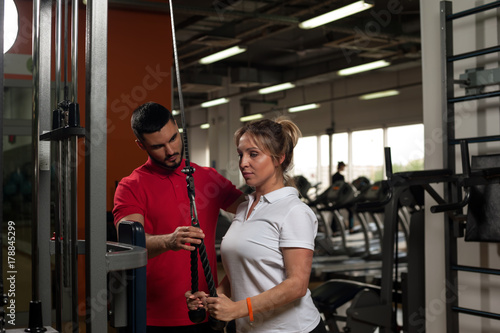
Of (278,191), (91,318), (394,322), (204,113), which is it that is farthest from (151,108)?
(204,113)

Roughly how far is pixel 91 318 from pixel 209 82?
456 inches

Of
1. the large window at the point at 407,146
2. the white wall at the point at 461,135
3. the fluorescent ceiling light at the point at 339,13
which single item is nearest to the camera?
the white wall at the point at 461,135

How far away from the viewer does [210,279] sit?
1.44 metres

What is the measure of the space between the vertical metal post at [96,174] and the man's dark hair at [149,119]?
2.06 feet

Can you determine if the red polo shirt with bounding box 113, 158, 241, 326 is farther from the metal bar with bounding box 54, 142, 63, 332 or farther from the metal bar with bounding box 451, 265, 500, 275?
the metal bar with bounding box 451, 265, 500, 275

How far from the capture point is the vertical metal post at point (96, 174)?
115 cm

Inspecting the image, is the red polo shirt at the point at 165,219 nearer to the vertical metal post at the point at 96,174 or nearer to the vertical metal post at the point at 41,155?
the vertical metal post at the point at 41,155

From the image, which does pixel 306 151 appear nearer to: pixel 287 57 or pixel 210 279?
pixel 287 57

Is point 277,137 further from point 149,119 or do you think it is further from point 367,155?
point 367,155

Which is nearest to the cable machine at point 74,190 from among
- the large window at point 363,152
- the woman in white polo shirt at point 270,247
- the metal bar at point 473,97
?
the woman in white polo shirt at point 270,247

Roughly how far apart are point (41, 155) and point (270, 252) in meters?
0.74

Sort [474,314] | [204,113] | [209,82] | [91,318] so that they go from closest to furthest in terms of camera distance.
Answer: [91,318]
[474,314]
[209,82]
[204,113]

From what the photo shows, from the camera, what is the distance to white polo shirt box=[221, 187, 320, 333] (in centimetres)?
165

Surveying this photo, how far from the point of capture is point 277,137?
176cm
